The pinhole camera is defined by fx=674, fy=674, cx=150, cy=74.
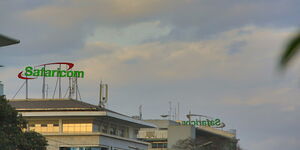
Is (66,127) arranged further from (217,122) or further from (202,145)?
(217,122)

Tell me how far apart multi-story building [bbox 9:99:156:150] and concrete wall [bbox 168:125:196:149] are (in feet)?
149

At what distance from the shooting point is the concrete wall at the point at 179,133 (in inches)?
6161

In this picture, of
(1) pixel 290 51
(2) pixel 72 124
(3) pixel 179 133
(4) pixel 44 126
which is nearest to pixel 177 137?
(3) pixel 179 133

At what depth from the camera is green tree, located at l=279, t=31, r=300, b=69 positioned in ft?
13.7

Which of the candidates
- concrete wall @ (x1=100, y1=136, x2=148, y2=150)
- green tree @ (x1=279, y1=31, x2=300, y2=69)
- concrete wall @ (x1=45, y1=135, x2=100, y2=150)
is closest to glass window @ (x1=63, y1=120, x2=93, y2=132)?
concrete wall @ (x1=45, y1=135, x2=100, y2=150)

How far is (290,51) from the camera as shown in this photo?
4.22 meters

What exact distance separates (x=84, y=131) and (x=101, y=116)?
3971 mm

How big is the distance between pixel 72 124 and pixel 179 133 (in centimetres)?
5300

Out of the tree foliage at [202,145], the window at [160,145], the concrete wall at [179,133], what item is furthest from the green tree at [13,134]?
the window at [160,145]

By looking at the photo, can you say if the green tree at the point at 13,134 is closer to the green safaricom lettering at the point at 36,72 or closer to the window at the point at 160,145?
the green safaricom lettering at the point at 36,72

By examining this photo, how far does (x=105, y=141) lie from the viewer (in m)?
108

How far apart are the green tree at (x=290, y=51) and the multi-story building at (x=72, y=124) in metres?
102

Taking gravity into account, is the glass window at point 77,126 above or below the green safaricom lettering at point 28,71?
below

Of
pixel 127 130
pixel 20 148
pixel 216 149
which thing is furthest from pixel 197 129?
pixel 20 148
